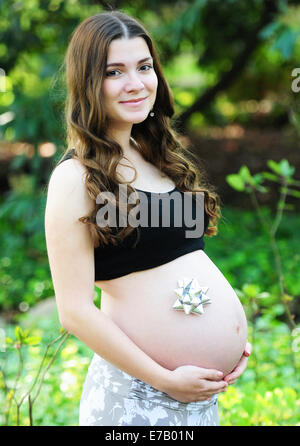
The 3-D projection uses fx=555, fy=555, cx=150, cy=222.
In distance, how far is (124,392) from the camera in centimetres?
153

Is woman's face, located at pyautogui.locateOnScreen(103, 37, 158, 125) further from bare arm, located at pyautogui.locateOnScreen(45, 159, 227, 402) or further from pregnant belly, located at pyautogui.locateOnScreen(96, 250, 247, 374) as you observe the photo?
pregnant belly, located at pyautogui.locateOnScreen(96, 250, 247, 374)

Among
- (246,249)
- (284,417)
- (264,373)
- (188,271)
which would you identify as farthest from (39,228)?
(188,271)

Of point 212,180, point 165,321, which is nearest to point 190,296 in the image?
point 165,321

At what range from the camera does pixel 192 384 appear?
1470mm

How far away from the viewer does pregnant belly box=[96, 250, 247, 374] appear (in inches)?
60.3

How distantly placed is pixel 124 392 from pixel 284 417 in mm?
1081

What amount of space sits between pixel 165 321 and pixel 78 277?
11.2 inches

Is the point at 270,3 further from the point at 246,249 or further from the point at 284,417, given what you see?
the point at 284,417

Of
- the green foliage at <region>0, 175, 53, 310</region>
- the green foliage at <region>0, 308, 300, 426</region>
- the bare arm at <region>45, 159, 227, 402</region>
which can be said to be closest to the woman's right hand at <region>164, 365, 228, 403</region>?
the bare arm at <region>45, 159, 227, 402</region>

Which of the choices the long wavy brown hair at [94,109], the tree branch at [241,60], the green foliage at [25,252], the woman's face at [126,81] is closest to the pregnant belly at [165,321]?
the long wavy brown hair at [94,109]

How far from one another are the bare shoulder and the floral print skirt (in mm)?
475

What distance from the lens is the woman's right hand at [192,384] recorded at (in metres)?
1.47

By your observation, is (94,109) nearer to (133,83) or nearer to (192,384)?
(133,83)
